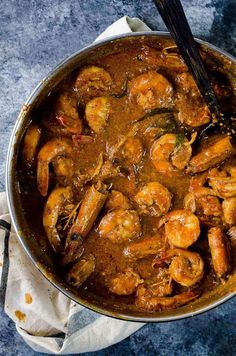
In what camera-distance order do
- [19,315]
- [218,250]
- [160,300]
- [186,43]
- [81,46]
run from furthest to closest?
[81,46], [19,315], [160,300], [218,250], [186,43]

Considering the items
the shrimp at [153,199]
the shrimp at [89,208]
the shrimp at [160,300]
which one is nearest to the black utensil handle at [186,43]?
the shrimp at [153,199]

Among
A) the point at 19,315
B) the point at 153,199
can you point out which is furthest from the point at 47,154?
the point at 19,315

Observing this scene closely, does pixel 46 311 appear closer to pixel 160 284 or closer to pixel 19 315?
pixel 19 315

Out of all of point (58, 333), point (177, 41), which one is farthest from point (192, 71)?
point (58, 333)

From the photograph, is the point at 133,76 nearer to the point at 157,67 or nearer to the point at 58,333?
the point at 157,67

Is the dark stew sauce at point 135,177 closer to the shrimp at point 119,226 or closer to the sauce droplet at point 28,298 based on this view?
the shrimp at point 119,226

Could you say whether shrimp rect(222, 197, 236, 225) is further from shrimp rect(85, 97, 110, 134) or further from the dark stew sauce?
shrimp rect(85, 97, 110, 134)
